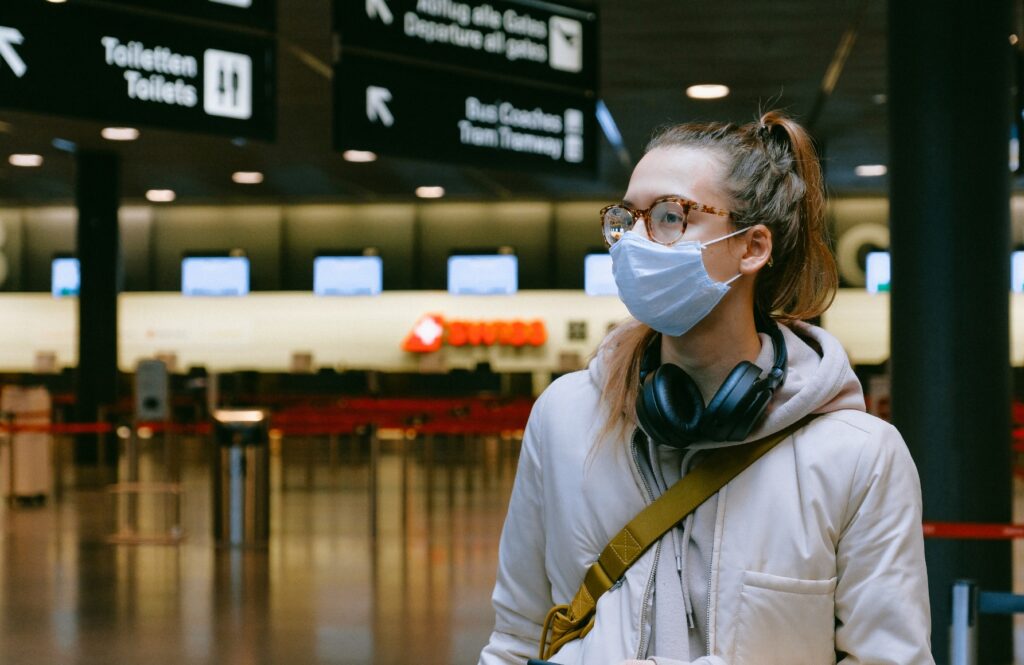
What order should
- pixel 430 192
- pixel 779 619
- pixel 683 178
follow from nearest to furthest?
pixel 779 619, pixel 683 178, pixel 430 192

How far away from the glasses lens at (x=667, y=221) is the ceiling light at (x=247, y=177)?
17.0 meters

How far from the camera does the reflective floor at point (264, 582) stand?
621 cm

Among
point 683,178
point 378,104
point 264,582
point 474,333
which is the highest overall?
point 378,104

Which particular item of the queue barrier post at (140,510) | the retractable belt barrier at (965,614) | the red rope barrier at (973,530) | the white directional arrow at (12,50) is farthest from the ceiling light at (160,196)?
the retractable belt barrier at (965,614)

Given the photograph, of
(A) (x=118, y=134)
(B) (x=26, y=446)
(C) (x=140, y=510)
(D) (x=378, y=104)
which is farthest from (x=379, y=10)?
(A) (x=118, y=134)

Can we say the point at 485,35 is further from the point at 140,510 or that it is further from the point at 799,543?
the point at 140,510

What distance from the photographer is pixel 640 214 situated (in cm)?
166

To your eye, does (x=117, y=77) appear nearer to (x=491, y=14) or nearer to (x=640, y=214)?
(x=491, y=14)

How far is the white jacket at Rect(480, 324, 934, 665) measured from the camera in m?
1.52

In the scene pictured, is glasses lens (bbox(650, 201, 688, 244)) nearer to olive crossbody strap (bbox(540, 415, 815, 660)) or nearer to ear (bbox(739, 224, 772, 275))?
ear (bbox(739, 224, 772, 275))

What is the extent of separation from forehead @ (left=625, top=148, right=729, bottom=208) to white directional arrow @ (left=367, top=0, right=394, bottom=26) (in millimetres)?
3985

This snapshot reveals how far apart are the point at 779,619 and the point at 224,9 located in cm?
445

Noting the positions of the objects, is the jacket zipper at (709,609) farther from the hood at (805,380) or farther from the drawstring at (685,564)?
the hood at (805,380)

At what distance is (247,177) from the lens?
18656 mm
